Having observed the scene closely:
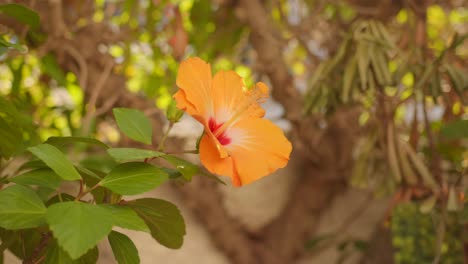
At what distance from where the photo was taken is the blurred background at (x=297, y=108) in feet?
3.21

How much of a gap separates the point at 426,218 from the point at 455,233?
0.19 ft

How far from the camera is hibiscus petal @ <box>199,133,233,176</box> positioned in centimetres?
46

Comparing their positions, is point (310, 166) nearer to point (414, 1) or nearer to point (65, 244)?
point (414, 1)

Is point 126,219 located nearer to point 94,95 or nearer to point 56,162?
point 56,162

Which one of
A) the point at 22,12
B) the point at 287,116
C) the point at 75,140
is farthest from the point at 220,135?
the point at 287,116

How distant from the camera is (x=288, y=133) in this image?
4.55 feet

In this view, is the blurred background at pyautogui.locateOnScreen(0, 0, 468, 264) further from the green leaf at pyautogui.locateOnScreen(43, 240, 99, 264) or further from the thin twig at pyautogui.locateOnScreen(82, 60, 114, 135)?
the green leaf at pyautogui.locateOnScreen(43, 240, 99, 264)

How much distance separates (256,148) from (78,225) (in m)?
0.18

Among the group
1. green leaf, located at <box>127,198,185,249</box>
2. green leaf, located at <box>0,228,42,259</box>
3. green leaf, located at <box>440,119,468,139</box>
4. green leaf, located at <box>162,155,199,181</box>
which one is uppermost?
green leaf, located at <box>162,155,199,181</box>

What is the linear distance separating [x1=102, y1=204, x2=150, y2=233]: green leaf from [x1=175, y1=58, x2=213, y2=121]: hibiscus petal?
0.10 meters

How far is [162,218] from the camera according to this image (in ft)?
1.66

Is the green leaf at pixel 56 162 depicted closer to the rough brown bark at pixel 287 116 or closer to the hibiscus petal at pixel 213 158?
the hibiscus petal at pixel 213 158

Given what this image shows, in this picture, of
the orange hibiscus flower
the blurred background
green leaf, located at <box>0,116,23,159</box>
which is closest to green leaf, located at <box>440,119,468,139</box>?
the blurred background

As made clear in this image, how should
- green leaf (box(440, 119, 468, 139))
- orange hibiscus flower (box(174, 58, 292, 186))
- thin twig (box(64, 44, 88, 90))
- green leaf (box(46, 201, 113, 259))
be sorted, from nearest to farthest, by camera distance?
green leaf (box(46, 201, 113, 259)) < orange hibiscus flower (box(174, 58, 292, 186)) < green leaf (box(440, 119, 468, 139)) < thin twig (box(64, 44, 88, 90))
